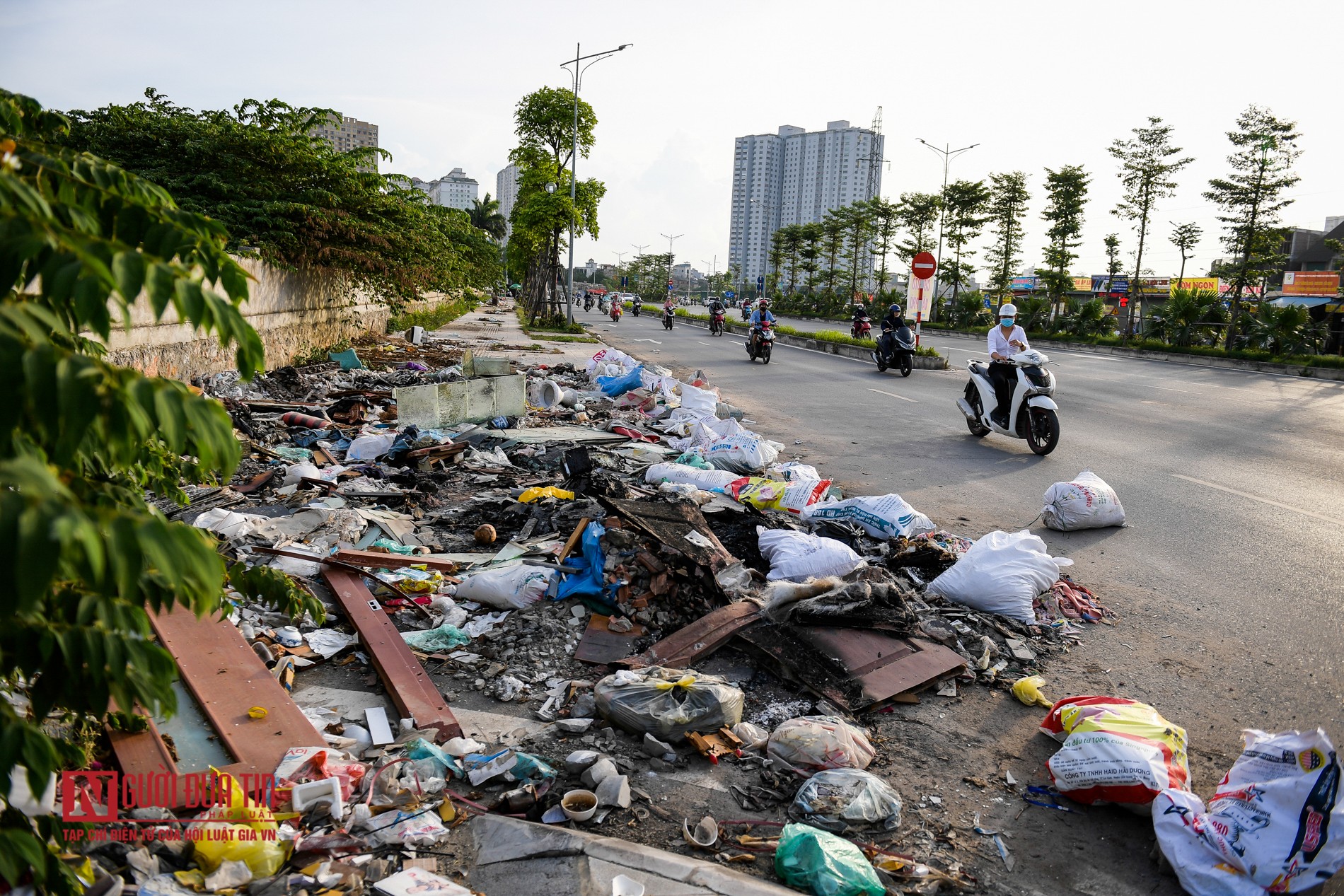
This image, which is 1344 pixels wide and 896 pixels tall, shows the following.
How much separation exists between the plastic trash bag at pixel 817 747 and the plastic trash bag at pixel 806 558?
143 centimetres

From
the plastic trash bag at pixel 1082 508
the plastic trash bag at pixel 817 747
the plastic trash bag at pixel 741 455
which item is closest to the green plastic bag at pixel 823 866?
the plastic trash bag at pixel 817 747

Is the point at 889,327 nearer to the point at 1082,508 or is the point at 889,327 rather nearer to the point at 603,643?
the point at 1082,508

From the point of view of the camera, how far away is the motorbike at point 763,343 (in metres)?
21.1

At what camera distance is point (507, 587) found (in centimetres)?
462

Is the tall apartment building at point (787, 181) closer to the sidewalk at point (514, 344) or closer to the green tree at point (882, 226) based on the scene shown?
the green tree at point (882, 226)

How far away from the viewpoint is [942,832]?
9.45 feet

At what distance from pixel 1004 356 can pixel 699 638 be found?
7.43 m

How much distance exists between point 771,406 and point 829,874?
35.9 feet

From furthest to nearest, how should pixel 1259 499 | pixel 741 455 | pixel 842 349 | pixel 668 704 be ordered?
pixel 842 349, pixel 741 455, pixel 1259 499, pixel 668 704

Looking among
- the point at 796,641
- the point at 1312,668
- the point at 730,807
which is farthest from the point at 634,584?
the point at 1312,668

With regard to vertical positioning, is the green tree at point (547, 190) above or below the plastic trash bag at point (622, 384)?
above

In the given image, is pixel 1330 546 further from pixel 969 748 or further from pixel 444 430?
pixel 444 430

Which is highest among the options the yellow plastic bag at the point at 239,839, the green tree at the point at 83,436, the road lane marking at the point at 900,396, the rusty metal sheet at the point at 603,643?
the green tree at the point at 83,436

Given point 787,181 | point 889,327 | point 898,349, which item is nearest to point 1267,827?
point 898,349
